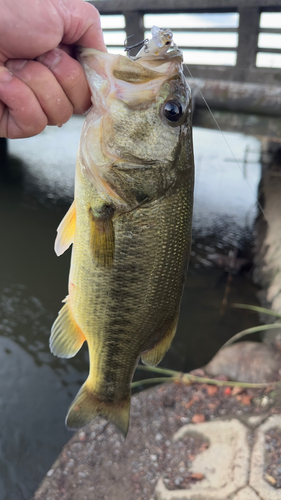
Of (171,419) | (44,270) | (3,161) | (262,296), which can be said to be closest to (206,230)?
(262,296)

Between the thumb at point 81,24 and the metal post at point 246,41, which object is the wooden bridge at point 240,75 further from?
the thumb at point 81,24

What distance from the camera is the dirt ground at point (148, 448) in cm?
277

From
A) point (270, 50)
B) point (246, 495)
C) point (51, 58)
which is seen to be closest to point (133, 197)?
point (51, 58)

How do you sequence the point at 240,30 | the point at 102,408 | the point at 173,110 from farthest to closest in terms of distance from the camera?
the point at 240,30
the point at 102,408
the point at 173,110

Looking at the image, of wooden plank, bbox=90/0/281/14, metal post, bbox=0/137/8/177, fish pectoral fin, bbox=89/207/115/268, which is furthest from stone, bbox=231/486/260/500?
metal post, bbox=0/137/8/177

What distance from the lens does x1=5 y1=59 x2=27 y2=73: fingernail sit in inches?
47.2

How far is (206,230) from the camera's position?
22.9 ft

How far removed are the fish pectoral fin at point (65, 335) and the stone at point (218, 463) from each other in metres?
1.73

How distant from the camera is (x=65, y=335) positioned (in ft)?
5.42

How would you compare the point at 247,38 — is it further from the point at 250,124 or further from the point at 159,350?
the point at 159,350

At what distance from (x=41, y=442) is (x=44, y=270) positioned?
2965 millimetres

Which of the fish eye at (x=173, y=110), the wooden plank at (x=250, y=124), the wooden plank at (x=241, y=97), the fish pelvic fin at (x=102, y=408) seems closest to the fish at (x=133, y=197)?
the fish eye at (x=173, y=110)

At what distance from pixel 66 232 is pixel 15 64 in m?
0.65

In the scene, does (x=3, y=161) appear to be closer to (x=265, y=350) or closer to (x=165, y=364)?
(x=165, y=364)
